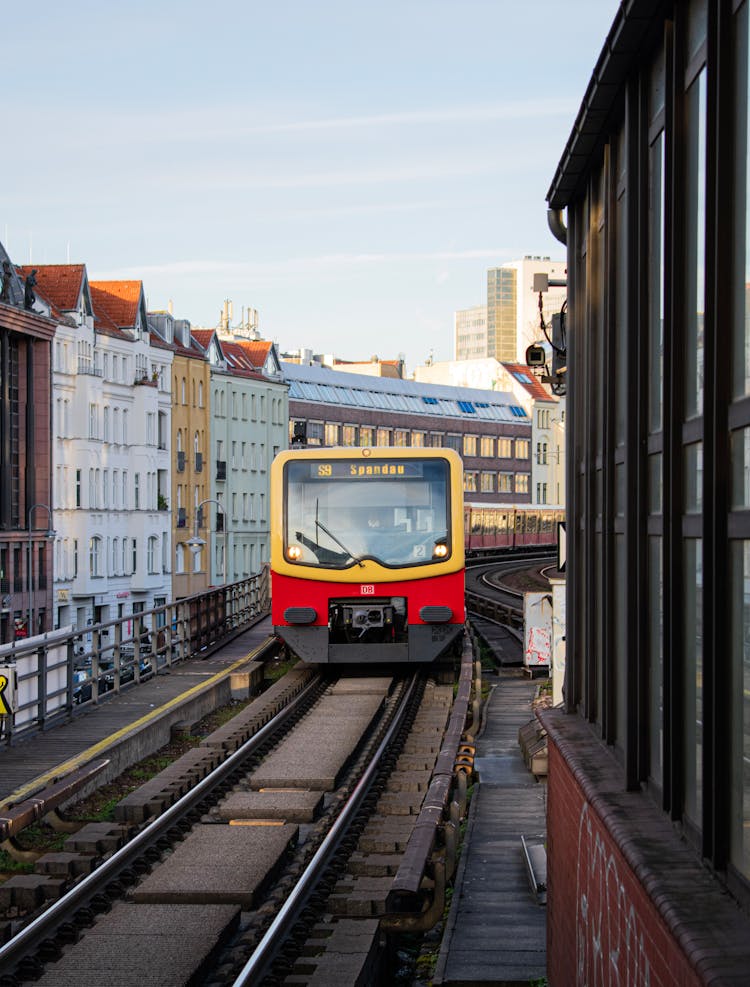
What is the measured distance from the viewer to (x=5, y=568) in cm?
6825

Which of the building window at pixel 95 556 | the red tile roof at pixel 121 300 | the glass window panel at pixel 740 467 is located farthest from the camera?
the red tile roof at pixel 121 300

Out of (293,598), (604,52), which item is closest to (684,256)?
(604,52)

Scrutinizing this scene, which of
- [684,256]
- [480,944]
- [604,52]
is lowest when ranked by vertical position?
[480,944]

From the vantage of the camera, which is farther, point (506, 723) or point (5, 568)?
point (5, 568)

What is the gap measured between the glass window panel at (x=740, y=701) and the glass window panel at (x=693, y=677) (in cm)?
46

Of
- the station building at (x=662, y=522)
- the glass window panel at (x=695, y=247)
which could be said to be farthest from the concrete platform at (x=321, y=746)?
the glass window panel at (x=695, y=247)

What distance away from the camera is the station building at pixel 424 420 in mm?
105875

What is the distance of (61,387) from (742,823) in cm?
7258

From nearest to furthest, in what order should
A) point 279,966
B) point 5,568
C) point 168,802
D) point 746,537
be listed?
point 746,537 < point 279,966 < point 168,802 < point 5,568

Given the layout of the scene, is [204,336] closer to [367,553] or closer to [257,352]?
[257,352]

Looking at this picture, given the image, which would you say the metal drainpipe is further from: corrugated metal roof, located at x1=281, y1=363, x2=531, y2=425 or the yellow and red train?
corrugated metal roof, located at x1=281, y1=363, x2=531, y2=425

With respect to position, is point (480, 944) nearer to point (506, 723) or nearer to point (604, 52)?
point (604, 52)

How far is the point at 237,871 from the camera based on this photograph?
11.4 m

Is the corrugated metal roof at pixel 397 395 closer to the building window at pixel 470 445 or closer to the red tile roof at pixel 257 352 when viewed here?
the building window at pixel 470 445
